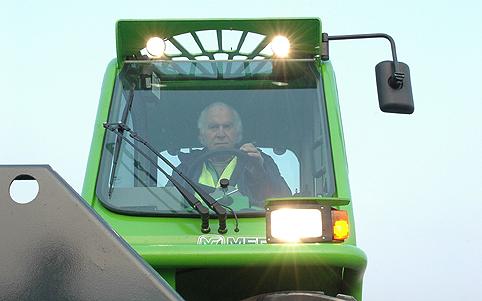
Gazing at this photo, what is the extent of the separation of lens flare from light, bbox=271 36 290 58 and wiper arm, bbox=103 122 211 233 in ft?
3.07

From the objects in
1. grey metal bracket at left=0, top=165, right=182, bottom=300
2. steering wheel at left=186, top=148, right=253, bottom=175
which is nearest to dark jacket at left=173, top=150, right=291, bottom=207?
steering wheel at left=186, top=148, right=253, bottom=175

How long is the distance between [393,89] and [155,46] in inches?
49.5

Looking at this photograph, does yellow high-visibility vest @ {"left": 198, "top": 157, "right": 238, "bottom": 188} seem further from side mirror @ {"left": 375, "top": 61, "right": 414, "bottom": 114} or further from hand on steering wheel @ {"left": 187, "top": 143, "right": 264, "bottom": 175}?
side mirror @ {"left": 375, "top": 61, "right": 414, "bottom": 114}

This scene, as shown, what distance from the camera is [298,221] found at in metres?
2.68

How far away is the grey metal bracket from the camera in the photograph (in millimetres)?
1204

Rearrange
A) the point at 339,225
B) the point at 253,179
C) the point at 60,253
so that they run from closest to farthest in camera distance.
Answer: the point at 60,253 < the point at 339,225 < the point at 253,179

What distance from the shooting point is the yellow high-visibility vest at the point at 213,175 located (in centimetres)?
339

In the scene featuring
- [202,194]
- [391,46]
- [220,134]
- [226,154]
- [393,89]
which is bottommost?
[202,194]

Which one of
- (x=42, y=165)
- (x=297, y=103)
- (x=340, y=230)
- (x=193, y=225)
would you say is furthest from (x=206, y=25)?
(x=42, y=165)

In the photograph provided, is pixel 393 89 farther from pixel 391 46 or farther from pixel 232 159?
pixel 232 159

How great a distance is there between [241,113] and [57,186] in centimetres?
253

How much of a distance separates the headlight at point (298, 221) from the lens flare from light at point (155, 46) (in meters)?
1.54

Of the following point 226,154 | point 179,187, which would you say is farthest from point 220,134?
point 179,187

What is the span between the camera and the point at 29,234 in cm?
123
